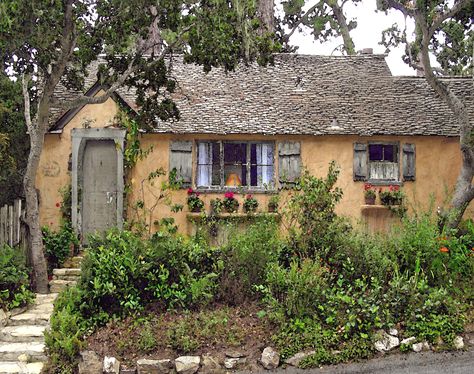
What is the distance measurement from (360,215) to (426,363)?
6.73 meters

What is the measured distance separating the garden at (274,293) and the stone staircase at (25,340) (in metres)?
0.39

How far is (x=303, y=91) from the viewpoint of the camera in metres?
16.6

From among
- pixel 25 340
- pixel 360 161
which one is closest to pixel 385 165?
pixel 360 161

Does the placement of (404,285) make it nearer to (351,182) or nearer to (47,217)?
(351,182)

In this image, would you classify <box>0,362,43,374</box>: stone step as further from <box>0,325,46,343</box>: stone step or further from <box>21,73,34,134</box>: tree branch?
<box>21,73,34,134</box>: tree branch

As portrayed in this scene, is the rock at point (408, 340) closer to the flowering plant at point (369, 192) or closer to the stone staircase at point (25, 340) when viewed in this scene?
the stone staircase at point (25, 340)

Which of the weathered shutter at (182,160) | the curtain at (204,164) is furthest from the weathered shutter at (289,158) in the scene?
the weathered shutter at (182,160)

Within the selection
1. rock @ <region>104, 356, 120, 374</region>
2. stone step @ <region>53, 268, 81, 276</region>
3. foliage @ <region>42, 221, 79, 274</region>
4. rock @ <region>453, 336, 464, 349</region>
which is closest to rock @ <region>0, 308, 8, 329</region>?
stone step @ <region>53, 268, 81, 276</region>

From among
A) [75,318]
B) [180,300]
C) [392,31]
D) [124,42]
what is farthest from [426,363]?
[392,31]

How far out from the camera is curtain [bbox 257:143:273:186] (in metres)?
15.3

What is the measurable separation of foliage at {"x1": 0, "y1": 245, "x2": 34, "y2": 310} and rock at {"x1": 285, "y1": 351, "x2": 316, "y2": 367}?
4.92 meters

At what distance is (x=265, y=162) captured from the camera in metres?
15.3

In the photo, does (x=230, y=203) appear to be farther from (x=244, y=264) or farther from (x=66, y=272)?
(x=244, y=264)

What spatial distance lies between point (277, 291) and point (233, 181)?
5982mm
